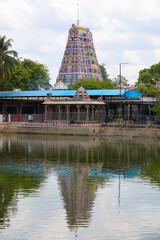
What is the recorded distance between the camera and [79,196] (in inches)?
883

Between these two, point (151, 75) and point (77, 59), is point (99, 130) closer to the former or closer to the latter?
point (151, 75)

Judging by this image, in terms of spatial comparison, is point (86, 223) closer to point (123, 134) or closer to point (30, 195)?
point (30, 195)

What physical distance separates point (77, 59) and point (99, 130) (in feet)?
196

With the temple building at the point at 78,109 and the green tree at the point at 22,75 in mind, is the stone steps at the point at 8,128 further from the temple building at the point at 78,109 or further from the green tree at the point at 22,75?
the green tree at the point at 22,75

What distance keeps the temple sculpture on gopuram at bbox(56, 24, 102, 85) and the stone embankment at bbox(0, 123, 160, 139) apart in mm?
52629

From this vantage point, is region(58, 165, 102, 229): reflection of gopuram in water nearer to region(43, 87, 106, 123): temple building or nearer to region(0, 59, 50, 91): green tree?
region(43, 87, 106, 123): temple building

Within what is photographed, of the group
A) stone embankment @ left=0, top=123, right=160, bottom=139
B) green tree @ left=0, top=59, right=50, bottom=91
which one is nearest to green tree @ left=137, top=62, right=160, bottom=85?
green tree @ left=0, top=59, right=50, bottom=91

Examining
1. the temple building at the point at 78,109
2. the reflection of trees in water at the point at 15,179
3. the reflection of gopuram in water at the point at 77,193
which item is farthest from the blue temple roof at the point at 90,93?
the reflection of gopuram in water at the point at 77,193

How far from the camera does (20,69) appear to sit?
9300 cm

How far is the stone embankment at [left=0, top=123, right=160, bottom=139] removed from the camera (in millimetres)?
60312

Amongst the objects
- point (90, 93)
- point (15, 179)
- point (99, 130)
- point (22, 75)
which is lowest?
point (15, 179)

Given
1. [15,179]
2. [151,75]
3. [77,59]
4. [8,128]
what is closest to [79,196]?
[15,179]

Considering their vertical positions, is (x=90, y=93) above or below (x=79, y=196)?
above

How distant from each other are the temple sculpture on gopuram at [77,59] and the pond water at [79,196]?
268 ft
